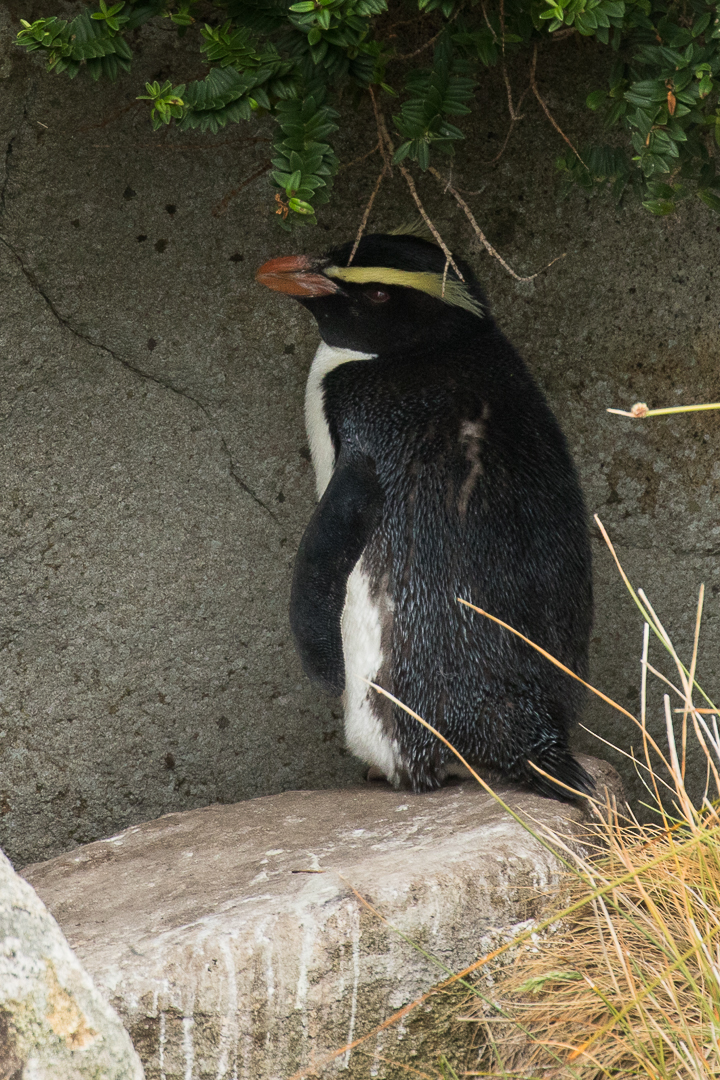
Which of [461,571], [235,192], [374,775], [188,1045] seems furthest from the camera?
[235,192]

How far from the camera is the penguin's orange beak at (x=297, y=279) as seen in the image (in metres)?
1.82

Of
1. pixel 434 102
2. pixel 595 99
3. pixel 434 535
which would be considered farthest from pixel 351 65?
pixel 434 535

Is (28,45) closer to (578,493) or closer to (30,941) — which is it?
(578,493)

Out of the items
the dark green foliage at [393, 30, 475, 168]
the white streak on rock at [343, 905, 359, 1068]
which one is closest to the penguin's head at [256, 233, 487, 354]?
the dark green foliage at [393, 30, 475, 168]

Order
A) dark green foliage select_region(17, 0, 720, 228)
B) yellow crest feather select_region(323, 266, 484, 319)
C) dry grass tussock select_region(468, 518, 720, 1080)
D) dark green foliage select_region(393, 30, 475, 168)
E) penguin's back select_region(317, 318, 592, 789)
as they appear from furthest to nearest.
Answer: yellow crest feather select_region(323, 266, 484, 319)
penguin's back select_region(317, 318, 592, 789)
dark green foliage select_region(393, 30, 475, 168)
dark green foliage select_region(17, 0, 720, 228)
dry grass tussock select_region(468, 518, 720, 1080)

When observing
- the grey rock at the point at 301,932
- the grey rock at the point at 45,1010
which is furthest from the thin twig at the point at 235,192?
the grey rock at the point at 45,1010

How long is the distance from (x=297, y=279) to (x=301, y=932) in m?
1.12

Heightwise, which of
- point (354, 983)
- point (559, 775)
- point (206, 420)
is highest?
point (206, 420)

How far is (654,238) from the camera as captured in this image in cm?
215

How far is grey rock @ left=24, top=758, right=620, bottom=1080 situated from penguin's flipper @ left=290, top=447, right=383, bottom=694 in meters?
0.34

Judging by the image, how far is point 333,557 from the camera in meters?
1.73

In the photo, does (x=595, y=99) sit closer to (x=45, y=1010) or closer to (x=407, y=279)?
(x=407, y=279)

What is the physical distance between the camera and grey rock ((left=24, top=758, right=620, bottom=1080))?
114 centimetres

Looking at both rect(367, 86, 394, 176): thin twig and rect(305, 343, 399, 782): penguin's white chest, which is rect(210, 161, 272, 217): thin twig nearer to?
rect(367, 86, 394, 176): thin twig
